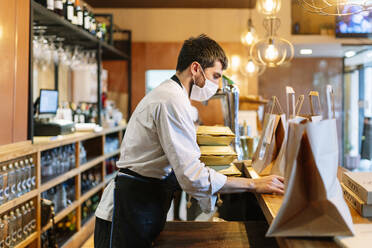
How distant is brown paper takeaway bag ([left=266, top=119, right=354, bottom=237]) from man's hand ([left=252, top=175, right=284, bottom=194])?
0.42 metres

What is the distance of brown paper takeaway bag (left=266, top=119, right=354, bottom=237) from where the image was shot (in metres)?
1.00

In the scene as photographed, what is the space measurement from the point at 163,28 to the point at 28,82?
15.2 ft

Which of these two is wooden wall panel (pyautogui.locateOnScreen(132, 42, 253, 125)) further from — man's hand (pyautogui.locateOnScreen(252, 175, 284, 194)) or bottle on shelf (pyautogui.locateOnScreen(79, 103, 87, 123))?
man's hand (pyautogui.locateOnScreen(252, 175, 284, 194))

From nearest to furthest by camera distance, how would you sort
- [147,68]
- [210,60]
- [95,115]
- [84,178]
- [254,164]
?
[210,60] < [254,164] < [84,178] < [95,115] < [147,68]

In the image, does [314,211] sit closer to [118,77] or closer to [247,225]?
[247,225]

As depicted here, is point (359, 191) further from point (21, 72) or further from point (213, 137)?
point (21, 72)

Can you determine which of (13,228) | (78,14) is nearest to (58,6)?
(78,14)

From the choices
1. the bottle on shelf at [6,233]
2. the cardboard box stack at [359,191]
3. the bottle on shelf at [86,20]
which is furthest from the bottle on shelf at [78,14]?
the cardboard box stack at [359,191]

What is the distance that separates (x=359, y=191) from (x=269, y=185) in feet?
1.08

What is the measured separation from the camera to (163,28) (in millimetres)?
7125

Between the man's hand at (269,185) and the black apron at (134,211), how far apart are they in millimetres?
417

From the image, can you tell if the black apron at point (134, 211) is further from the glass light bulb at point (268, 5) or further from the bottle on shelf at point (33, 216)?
the glass light bulb at point (268, 5)

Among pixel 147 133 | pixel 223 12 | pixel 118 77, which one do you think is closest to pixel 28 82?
pixel 147 133

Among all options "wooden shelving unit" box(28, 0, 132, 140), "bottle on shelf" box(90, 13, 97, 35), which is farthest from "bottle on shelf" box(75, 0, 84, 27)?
"bottle on shelf" box(90, 13, 97, 35)
